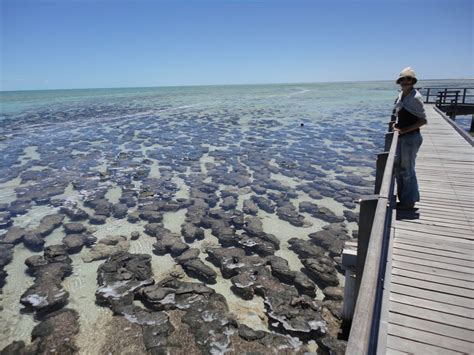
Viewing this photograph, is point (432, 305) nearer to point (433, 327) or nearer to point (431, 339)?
point (433, 327)

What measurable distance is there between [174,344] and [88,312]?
2470 millimetres

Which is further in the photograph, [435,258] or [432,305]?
[435,258]

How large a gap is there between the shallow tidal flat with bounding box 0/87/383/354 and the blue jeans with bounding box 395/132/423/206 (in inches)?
113

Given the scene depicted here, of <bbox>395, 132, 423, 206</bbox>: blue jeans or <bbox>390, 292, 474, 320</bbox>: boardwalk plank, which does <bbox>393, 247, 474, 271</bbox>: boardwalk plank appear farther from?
<bbox>395, 132, 423, 206</bbox>: blue jeans

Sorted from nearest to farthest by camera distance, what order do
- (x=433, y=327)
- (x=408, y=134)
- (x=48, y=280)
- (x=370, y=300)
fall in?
1. (x=370, y=300)
2. (x=433, y=327)
3. (x=408, y=134)
4. (x=48, y=280)

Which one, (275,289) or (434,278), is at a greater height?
(434,278)

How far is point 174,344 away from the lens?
6.42 metres

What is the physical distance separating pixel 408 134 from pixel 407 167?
2.13 ft

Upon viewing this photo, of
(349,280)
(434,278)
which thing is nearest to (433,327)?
(434,278)

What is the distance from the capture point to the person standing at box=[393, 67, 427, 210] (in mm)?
5913

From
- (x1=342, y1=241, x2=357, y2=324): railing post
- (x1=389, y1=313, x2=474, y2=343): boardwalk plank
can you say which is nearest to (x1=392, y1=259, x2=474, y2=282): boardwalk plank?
(x1=389, y1=313, x2=474, y2=343): boardwalk plank

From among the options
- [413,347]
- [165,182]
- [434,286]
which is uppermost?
[434,286]

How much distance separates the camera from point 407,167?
6406 mm

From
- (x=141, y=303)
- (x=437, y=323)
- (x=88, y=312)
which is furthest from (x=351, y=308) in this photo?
(x=88, y=312)
